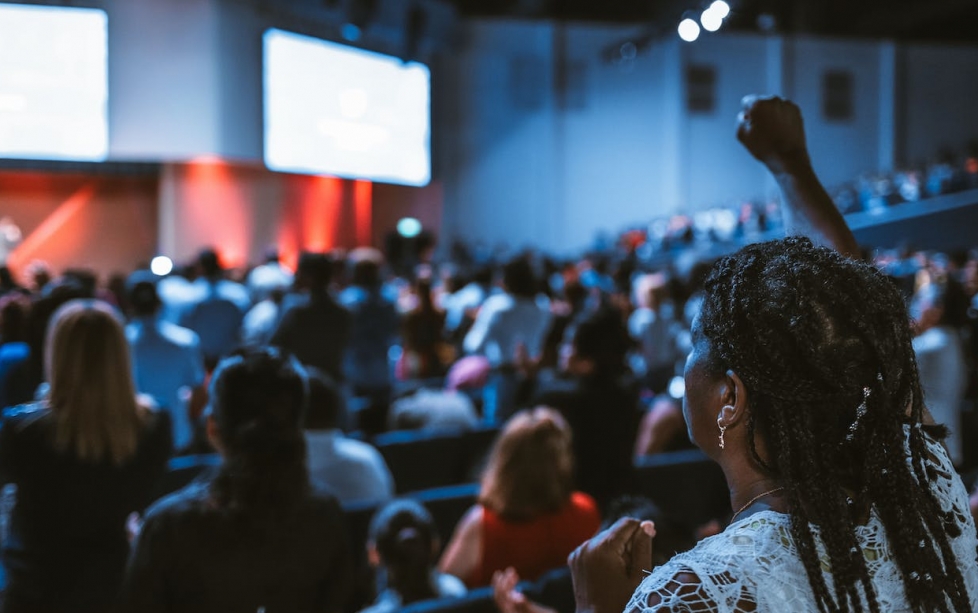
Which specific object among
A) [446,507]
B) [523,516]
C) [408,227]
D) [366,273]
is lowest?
[446,507]

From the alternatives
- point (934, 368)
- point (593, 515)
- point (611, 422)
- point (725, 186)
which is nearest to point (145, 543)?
point (593, 515)

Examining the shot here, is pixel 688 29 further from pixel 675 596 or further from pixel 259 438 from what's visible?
pixel 675 596

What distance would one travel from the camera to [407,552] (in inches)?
95.0

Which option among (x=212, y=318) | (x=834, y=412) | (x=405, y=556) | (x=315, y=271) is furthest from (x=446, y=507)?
(x=212, y=318)

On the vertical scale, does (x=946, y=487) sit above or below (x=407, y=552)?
above

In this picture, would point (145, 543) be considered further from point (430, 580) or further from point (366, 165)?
point (366, 165)

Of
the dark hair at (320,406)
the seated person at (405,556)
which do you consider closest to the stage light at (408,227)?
the dark hair at (320,406)

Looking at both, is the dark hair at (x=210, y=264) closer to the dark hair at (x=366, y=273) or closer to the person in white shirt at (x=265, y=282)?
the dark hair at (x=366, y=273)

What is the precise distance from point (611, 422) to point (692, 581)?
8.46ft

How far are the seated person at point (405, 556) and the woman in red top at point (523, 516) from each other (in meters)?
0.22

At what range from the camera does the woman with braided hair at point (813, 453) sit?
0.85m

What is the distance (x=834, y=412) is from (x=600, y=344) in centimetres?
244

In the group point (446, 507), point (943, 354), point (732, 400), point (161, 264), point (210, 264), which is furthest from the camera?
point (161, 264)

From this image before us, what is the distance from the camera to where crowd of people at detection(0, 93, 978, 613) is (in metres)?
0.89
